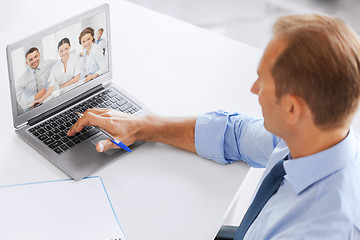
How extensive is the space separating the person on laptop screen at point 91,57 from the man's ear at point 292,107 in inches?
25.9

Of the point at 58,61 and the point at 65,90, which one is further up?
the point at 58,61

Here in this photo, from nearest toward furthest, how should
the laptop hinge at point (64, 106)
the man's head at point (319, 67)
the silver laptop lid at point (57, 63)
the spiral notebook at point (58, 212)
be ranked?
the man's head at point (319, 67), the spiral notebook at point (58, 212), the silver laptop lid at point (57, 63), the laptop hinge at point (64, 106)

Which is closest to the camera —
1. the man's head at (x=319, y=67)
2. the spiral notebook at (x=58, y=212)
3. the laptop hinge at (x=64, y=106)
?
the man's head at (x=319, y=67)

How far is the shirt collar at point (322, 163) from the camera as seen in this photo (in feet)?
3.50

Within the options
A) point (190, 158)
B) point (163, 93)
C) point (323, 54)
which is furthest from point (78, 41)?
point (323, 54)

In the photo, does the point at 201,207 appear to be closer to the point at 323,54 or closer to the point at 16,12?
the point at 323,54

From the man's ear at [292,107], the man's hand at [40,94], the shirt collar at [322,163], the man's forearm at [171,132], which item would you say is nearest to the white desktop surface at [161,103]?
the man's forearm at [171,132]

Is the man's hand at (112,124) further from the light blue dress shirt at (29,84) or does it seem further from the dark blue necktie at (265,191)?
the dark blue necktie at (265,191)

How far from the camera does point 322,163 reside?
3.54 ft

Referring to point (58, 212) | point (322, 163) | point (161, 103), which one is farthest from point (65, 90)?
point (322, 163)

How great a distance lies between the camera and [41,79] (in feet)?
4.59

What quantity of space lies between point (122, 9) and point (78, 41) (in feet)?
1.83

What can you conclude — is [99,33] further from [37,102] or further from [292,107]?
[292,107]

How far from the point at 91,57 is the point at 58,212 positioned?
49 centimetres
